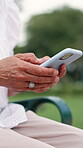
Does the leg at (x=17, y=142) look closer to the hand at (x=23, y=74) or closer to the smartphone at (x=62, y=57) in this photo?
the hand at (x=23, y=74)

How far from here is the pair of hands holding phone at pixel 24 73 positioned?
4.61 feet

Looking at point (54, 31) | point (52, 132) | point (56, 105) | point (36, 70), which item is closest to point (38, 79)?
point (36, 70)

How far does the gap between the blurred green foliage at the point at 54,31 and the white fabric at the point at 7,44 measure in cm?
2771

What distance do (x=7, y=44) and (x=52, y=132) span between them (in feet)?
1.92

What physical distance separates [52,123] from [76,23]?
3634 centimetres

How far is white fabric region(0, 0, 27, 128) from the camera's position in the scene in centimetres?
174

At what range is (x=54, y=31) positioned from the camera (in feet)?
120

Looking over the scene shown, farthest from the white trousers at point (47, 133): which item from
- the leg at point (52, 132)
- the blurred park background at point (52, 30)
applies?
the blurred park background at point (52, 30)

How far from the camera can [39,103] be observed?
6.94 ft

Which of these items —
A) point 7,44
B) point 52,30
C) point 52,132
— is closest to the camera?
point 52,132

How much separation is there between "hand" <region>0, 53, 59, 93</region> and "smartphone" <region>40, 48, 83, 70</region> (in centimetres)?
3

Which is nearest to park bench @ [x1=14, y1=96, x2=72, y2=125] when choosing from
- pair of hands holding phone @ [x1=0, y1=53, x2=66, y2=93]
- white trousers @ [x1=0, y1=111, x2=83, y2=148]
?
white trousers @ [x1=0, y1=111, x2=83, y2=148]

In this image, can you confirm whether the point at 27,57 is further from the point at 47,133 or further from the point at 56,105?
the point at 56,105

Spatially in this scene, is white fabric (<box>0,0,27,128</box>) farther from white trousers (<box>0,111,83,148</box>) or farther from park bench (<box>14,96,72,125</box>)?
park bench (<box>14,96,72,125</box>)
